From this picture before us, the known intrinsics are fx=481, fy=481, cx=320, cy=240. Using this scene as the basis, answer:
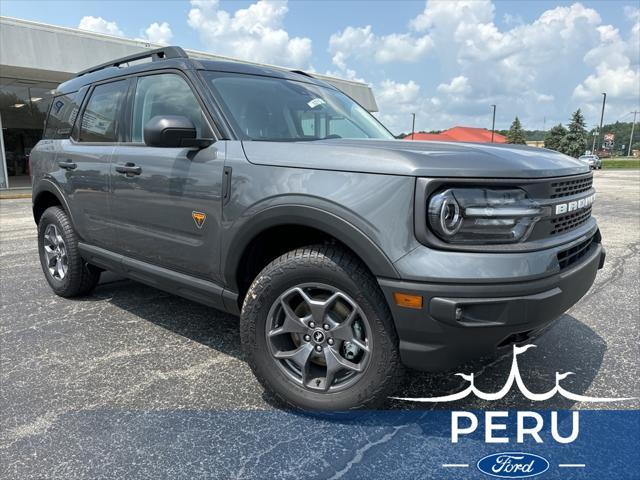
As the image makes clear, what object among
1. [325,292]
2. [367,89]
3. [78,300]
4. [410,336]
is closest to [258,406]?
[325,292]

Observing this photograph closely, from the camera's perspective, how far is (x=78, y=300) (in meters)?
4.46

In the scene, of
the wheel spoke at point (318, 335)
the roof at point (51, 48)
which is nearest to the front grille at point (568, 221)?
the wheel spoke at point (318, 335)

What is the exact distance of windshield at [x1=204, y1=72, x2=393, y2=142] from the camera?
2.95m

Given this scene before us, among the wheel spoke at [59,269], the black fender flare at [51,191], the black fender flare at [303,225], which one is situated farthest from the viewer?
the wheel spoke at [59,269]

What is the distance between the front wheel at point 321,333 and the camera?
2225 mm

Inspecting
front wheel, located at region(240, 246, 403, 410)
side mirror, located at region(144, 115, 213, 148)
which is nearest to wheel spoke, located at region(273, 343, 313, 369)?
front wheel, located at region(240, 246, 403, 410)

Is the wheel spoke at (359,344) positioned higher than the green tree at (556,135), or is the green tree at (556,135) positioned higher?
the green tree at (556,135)

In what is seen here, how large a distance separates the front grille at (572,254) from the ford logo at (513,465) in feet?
2.87

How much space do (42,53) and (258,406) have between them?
1712 cm

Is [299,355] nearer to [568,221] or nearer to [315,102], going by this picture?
[568,221]

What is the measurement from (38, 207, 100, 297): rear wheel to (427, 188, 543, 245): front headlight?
132 inches

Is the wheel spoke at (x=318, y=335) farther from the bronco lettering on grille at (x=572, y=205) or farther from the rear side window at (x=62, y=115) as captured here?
the rear side window at (x=62, y=115)

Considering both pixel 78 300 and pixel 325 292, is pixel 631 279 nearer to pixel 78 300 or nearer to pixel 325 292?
pixel 325 292

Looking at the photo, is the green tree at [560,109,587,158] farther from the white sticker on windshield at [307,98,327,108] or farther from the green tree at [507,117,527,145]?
the white sticker on windshield at [307,98,327,108]
